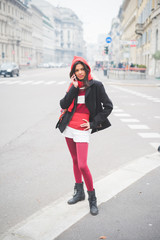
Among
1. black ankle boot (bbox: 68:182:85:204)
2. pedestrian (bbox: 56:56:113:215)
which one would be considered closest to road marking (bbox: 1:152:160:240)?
black ankle boot (bbox: 68:182:85:204)

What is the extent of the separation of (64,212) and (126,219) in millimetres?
686

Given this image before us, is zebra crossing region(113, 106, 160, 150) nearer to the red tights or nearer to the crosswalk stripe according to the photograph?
the crosswalk stripe

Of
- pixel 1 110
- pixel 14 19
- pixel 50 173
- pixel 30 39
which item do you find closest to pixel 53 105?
pixel 1 110

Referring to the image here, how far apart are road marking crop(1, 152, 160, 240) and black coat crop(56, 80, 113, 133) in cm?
93

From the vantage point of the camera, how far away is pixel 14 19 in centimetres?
7238

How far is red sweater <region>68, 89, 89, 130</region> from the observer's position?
3363 mm

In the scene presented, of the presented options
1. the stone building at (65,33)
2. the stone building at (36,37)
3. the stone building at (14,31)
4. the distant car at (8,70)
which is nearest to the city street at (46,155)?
the distant car at (8,70)

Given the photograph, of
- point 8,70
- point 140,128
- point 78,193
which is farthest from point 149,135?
point 8,70

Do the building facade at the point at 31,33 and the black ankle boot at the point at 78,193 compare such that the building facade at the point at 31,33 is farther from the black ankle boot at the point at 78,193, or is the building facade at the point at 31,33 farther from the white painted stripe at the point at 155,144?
the black ankle boot at the point at 78,193

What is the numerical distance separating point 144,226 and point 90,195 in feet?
2.31

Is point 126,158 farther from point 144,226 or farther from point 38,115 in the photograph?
point 38,115

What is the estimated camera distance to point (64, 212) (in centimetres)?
346

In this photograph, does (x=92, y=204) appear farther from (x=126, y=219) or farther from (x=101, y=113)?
(x=101, y=113)

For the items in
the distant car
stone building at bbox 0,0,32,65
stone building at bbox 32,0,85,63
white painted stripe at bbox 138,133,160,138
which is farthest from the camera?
stone building at bbox 32,0,85,63
